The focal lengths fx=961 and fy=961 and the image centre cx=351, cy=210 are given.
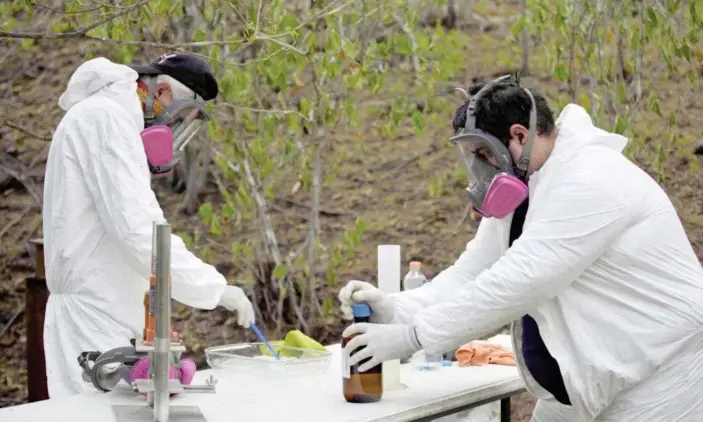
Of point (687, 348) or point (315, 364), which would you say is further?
point (315, 364)

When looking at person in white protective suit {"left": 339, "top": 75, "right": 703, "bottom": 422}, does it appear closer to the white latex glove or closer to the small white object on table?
the white latex glove

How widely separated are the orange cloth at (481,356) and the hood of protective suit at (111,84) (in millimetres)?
1145

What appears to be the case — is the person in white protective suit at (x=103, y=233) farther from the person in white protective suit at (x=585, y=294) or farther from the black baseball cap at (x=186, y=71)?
the person in white protective suit at (x=585, y=294)

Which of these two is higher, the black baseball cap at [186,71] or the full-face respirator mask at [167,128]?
the black baseball cap at [186,71]

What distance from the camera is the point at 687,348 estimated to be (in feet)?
7.19

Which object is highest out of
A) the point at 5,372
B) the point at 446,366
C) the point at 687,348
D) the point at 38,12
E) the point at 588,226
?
the point at 38,12

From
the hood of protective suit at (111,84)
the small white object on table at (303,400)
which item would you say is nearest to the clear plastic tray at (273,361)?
the small white object on table at (303,400)

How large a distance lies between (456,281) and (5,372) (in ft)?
12.9

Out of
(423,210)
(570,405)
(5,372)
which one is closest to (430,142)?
(423,210)

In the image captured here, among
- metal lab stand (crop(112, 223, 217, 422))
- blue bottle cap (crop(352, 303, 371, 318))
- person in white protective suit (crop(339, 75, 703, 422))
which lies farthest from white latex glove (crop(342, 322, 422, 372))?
metal lab stand (crop(112, 223, 217, 422))

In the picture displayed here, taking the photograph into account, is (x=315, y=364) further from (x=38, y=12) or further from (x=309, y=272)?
(x=38, y=12)

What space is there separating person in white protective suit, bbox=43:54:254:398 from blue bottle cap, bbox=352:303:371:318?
1.48ft

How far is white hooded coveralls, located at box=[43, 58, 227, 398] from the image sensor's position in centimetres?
257

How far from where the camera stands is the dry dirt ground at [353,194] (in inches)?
240
